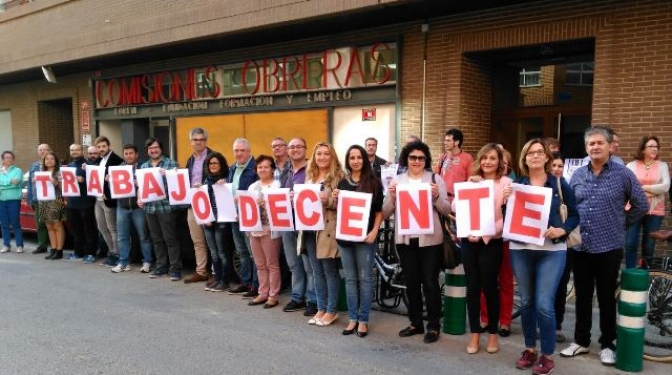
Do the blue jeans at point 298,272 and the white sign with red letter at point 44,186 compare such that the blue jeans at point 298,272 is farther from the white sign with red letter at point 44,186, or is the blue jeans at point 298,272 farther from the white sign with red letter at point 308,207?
the white sign with red letter at point 44,186

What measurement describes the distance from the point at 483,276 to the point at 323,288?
1863 mm

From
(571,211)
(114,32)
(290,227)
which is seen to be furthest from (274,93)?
(571,211)

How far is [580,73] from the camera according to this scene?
9133 millimetres

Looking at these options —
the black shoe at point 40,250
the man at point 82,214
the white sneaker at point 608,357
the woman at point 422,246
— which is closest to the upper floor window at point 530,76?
the woman at point 422,246

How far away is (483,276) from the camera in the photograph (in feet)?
15.2

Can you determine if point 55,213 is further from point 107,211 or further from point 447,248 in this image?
point 447,248

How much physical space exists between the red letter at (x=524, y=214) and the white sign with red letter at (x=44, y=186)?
825 cm

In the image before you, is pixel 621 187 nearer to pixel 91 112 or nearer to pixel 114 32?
pixel 114 32

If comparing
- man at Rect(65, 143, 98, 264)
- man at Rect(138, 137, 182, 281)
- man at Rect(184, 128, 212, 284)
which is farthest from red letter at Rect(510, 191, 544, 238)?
man at Rect(65, 143, 98, 264)

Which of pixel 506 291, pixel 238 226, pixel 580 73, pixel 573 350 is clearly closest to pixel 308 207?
pixel 238 226

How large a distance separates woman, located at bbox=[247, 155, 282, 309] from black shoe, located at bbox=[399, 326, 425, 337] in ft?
5.82

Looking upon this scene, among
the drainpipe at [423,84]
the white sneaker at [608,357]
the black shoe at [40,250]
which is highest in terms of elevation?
the drainpipe at [423,84]

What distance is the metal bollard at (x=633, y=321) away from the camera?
433 cm

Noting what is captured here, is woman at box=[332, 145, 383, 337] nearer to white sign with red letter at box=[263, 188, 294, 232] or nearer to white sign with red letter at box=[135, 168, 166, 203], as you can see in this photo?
white sign with red letter at box=[263, 188, 294, 232]
